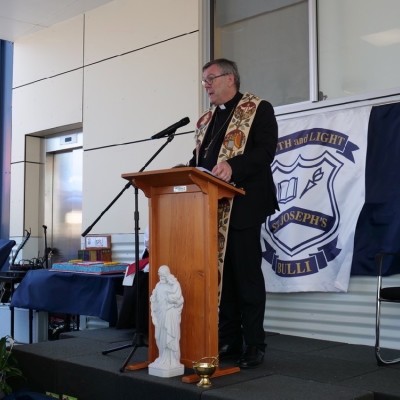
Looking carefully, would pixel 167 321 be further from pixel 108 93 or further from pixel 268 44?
pixel 108 93

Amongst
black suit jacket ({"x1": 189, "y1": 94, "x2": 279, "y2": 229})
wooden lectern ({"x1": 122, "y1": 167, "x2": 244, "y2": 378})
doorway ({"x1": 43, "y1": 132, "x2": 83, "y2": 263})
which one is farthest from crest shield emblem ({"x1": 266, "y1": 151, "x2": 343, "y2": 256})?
doorway ({"x1": 43, "y1": 132, "x2": 83, "y2": 263})

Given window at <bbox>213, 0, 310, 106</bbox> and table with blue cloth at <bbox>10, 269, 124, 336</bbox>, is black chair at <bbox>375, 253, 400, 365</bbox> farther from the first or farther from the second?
table with blue cloth at <bbox>10, 269, 124, 336</bbox>

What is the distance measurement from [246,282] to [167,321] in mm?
486

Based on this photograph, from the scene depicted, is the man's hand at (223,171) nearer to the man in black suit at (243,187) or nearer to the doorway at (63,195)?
the man in black suit at (243,187)

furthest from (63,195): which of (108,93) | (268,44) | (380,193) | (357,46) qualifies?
(380,193)

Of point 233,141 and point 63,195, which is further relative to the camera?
point 63,195

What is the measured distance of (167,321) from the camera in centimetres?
267

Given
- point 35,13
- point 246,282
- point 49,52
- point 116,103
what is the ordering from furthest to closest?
point 49,52, point 35,13, point 116,103, point 246,282

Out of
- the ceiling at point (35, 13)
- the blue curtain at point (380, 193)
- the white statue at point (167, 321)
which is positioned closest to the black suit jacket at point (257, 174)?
the white statue at point (167, 321)

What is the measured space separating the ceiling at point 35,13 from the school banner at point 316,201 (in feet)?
8.37

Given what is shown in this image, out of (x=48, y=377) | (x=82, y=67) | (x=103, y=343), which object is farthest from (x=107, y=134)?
(x=48, y=377)

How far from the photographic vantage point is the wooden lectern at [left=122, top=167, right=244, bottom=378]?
8.77ft

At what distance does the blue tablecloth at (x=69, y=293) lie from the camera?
4.49m

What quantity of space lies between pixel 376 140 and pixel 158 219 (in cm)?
157
